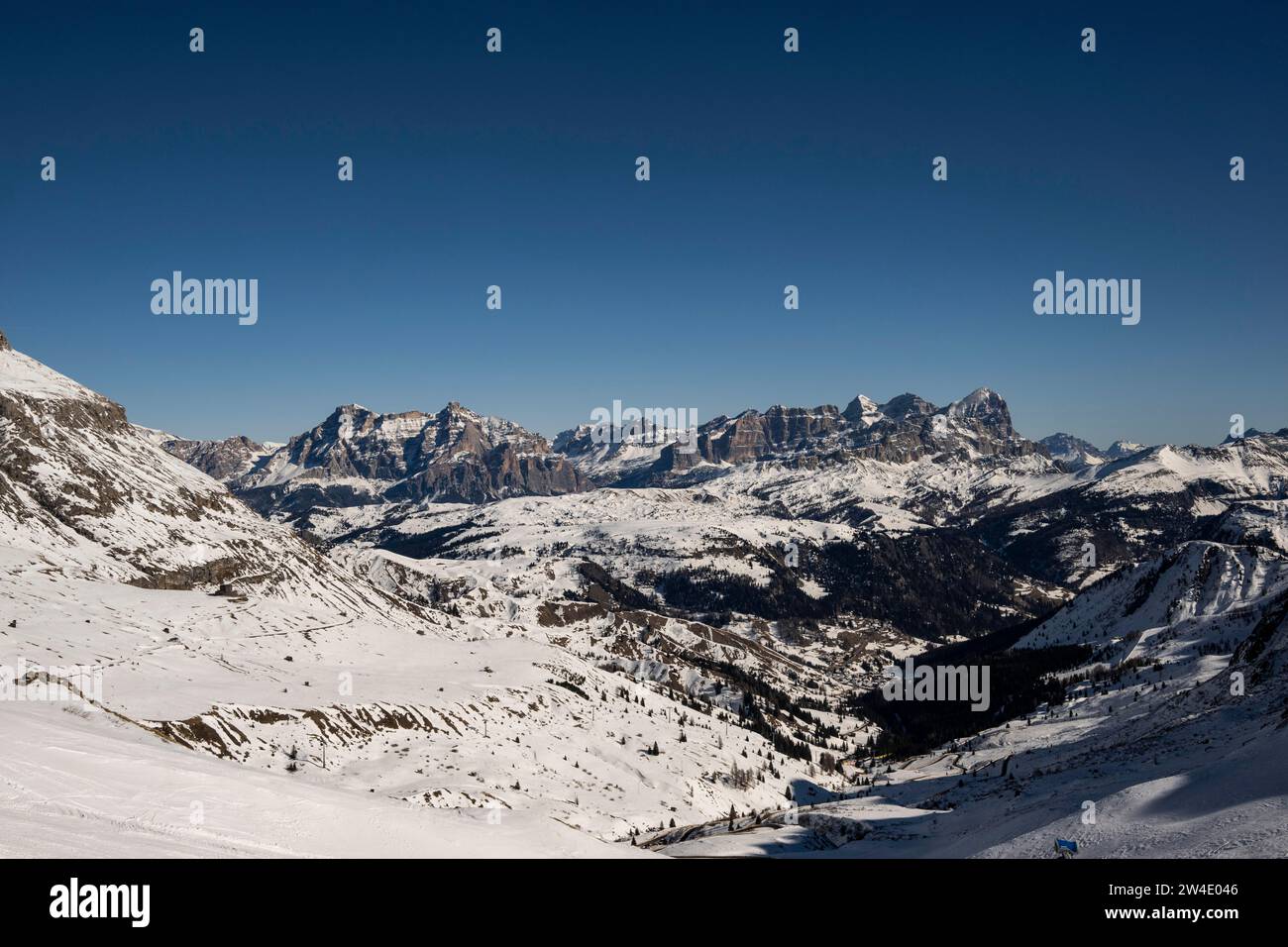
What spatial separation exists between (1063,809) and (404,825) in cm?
4713

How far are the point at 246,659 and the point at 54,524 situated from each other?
3980 inches

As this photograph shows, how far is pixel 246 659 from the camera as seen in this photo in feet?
440

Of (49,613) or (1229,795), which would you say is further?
(49,613)

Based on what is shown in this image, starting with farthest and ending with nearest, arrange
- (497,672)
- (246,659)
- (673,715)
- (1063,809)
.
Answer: (673,715) → (497,672) → (246,659) → (1063,809)
